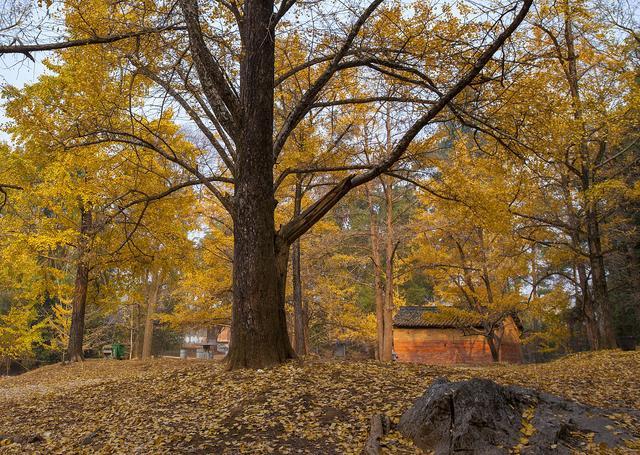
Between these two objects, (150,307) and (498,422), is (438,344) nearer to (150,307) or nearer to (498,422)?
(150,307)

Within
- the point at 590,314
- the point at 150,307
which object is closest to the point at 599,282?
the point at 590,314

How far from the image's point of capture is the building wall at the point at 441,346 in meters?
26.0

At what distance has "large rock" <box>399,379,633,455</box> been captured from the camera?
3840 millimetres

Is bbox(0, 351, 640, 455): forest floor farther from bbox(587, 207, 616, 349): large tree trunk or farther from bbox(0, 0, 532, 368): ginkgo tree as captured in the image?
bbox(587, 207, 616, 349): large tree trunk

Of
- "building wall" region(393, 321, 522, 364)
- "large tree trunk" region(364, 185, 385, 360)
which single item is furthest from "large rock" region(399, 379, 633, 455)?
"building wall" region(393, 321, 522, 364)

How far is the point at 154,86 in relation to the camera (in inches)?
387

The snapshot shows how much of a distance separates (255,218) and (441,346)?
21704 millimetres

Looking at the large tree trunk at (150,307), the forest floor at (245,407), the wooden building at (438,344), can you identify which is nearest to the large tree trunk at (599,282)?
the forest floor at (245,407)

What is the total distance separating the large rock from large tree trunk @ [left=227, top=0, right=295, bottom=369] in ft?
9.91

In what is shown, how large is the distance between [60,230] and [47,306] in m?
14.7

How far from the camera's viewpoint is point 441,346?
26188 millimetres

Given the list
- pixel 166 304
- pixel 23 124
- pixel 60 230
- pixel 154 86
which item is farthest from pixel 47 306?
pixel 154 86

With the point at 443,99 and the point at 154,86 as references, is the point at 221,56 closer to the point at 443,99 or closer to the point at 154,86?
the point at 154,86

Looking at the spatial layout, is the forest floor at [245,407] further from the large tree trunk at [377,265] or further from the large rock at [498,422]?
the large tree trunk at [377,265]
